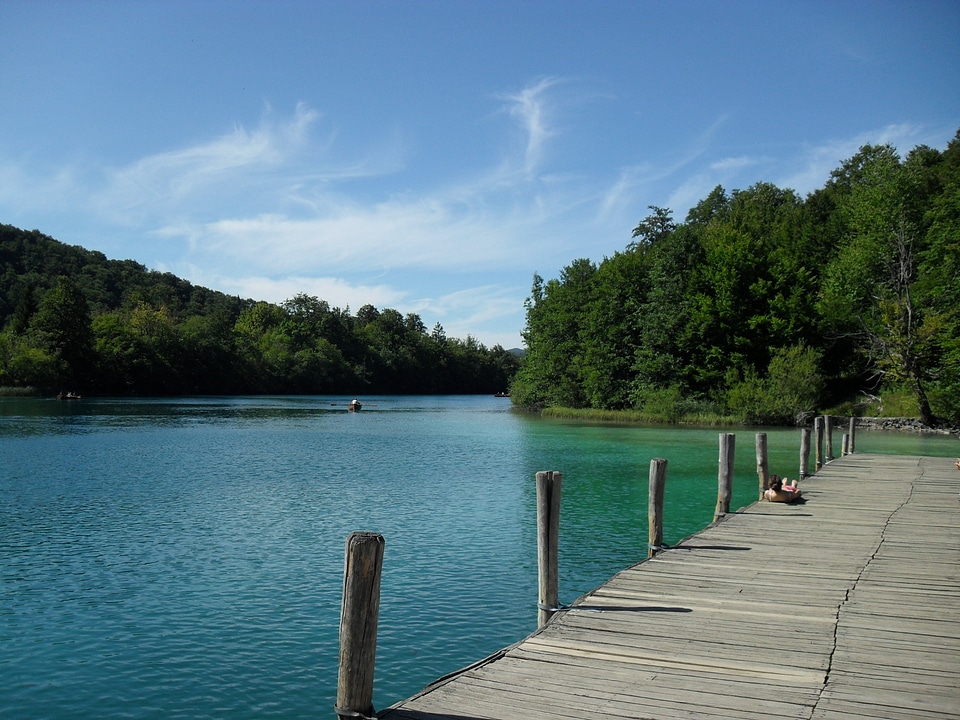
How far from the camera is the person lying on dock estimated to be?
55.8 ft

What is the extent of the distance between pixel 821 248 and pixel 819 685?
2886 inches

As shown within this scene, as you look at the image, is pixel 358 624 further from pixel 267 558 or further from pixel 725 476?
pixel 725 476

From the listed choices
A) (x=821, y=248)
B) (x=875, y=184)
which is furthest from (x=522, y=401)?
(x=875, y=184)

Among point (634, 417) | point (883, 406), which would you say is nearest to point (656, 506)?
point (883, 406)

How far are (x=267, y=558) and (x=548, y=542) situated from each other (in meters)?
7.94

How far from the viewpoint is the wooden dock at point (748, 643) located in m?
5.89

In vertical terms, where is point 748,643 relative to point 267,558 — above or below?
above

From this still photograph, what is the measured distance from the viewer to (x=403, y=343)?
174 m

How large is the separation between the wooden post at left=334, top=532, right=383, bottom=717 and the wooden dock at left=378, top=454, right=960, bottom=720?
0.25m

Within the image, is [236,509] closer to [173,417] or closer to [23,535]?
[23,535]

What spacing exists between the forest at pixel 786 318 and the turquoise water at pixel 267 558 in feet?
54.1

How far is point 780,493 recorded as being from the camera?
1706 cm

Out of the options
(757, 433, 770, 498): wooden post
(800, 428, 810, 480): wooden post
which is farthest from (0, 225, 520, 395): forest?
(757, 433, 770, 498): wooden post

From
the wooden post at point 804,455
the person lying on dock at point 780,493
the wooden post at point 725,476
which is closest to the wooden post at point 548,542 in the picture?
the wooden post at point 725,476
